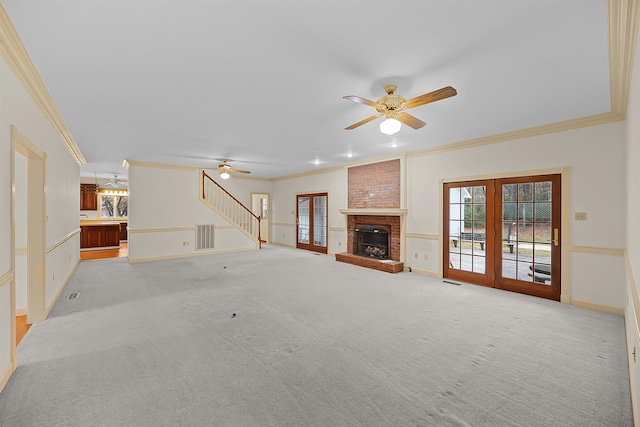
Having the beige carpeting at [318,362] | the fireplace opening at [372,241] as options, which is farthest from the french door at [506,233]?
the fireplace opening at [372,241]

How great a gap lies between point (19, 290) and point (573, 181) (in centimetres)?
792

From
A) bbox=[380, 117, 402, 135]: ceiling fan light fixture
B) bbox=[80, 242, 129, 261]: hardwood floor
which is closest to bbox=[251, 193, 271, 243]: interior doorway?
bbox=[80, 242, 129, 261]: hardwood floor

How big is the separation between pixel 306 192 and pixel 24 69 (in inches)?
283

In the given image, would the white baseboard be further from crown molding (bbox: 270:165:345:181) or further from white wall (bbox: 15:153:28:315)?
crown molding (bbox: 270:165:345:181)

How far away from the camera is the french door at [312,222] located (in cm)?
875

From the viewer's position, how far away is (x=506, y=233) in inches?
185

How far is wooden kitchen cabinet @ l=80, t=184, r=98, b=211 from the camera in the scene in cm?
1067

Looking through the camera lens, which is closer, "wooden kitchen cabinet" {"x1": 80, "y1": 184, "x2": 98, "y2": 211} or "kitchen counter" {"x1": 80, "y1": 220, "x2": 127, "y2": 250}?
"kitchen counter" {"x1": 80, "y1": 220, "x2": 127, "y2": 250}

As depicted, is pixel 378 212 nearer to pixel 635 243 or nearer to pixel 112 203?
pixel 635 243

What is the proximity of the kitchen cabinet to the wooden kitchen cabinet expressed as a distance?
231cm

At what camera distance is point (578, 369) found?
7.79 ft

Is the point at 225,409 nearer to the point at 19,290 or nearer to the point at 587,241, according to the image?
the point at 19,290

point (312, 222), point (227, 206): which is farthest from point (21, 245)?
point (312, 222)

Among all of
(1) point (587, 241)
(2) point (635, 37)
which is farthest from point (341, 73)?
(1) point (587, 241)
